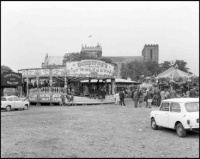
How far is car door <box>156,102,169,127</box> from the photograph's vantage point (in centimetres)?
1092

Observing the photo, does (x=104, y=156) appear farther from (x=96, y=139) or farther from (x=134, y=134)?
(x=134, y=134)

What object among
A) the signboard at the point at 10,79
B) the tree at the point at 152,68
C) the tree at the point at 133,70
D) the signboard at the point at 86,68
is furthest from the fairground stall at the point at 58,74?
the tree at the point at 152,68

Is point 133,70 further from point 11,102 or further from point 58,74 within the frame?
point 11,102

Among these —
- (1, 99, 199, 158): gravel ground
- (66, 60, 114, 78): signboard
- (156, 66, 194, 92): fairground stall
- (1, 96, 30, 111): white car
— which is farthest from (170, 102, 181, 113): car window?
(66, 60, 114, 78): signboard

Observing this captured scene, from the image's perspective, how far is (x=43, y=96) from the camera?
2839cm

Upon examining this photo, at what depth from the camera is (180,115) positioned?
32.9ft

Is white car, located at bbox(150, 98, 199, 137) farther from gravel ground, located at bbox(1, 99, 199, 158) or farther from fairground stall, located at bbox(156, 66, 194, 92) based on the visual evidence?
fairground stall, located at bbox(156, 66, 194, 92)

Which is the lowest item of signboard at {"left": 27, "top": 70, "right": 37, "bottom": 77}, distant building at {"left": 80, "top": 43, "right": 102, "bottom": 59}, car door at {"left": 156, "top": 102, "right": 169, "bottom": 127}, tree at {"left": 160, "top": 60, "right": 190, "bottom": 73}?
car door at {"left": 156, "top": 102, "right": 169, "bottom": 127}

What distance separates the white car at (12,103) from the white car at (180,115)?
1443 cm

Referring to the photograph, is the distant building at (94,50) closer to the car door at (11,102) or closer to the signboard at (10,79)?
the signboard at (10,79)

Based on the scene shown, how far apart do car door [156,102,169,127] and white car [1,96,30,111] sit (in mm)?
14455

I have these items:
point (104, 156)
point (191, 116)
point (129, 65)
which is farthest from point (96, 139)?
point (129, 65)

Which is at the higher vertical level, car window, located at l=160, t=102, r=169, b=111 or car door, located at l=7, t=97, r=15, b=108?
car window, located at l=160, t=102, r=169, b=111

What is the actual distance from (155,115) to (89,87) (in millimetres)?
29762
